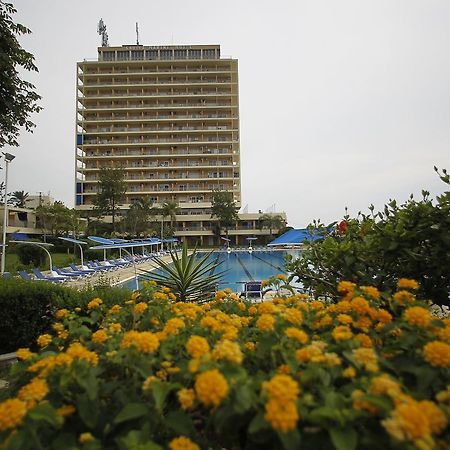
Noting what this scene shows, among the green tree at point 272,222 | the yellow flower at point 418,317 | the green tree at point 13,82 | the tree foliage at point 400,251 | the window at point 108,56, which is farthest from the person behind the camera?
the window at point 108,56

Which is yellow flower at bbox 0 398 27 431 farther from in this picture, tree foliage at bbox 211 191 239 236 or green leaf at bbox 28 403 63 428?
tree foliage at bbox 211 191 239 236

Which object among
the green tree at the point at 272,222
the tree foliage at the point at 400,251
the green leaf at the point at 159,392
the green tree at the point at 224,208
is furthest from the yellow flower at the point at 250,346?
the green tree at the point at 272,222

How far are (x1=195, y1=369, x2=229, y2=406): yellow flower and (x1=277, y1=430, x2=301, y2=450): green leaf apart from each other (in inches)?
6.8

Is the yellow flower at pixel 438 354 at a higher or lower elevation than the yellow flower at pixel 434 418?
higher

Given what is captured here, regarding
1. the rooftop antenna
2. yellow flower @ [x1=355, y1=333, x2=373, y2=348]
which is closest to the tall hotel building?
the rooftop antenna

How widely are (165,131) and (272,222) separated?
2246 cm

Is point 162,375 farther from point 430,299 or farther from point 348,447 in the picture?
point 430,299

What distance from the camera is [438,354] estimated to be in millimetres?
954

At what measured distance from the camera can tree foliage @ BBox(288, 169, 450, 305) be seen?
Result: 2129 mm

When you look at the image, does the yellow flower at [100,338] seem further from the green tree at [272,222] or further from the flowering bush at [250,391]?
the green tree at [272,222]

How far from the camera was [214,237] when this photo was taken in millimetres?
51219

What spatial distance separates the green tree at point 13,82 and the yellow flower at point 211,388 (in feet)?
19.8

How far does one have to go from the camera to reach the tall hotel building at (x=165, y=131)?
168 feet

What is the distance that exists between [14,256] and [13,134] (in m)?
20.3
